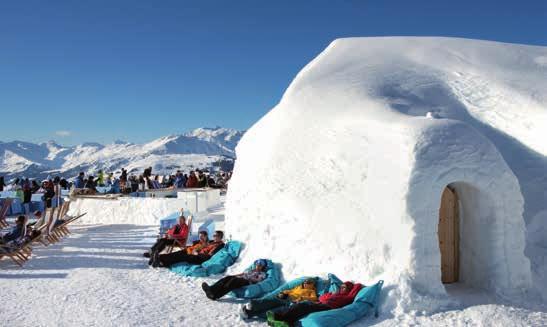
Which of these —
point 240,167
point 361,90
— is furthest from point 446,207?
point 240,167

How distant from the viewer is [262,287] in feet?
21.7

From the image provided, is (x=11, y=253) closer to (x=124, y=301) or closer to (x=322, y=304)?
(x=124, y=301)

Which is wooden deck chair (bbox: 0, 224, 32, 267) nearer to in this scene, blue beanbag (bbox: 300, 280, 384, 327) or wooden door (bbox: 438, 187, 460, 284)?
blue beanbag (bbox: 300, 280, 384, 327)

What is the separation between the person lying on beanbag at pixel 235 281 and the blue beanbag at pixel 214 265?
36.5 inches

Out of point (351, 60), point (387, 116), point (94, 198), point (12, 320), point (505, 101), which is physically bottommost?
point (12, 320)

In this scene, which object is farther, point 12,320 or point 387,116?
point 387,116

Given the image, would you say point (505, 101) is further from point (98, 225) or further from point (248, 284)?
point (98, 225)

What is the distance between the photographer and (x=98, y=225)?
50.3 feet

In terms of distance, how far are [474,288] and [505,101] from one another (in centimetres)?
430

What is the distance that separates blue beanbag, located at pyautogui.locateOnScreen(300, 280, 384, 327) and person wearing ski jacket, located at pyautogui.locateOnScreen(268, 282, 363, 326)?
0.12 metres

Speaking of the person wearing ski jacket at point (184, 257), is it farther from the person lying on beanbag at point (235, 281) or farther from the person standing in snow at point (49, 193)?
the person standing in snow at point (49, 193)

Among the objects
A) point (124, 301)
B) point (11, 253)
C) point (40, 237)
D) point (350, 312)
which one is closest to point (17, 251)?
point (11, 253)

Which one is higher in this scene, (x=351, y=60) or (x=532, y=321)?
(x=351, y=60)

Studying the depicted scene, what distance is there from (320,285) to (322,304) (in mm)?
676
